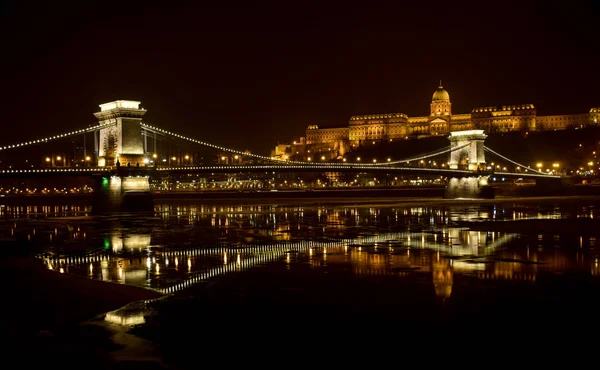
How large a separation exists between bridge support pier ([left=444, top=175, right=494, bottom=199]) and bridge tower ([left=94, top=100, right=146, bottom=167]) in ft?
114

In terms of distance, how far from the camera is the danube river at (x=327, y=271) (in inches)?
446

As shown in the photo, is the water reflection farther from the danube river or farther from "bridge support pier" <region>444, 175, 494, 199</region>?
"bridge support pier" <region>444, 175, 494, 199</region>

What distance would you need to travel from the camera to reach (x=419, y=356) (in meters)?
9.02

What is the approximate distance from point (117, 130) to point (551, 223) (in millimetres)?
27993

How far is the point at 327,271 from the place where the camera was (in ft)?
52.5

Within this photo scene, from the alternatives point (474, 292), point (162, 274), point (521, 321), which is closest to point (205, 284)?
point (162, 274)

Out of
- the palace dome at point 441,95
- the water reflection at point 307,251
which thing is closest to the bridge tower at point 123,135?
the water reflection at point 307,251

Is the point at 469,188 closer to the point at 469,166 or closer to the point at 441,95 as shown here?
the point at 469,166

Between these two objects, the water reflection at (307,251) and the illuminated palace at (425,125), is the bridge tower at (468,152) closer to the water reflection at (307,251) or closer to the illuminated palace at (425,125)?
the water reflection at (307,251)

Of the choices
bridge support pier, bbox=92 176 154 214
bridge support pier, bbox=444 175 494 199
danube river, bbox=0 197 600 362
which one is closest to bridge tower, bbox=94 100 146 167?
bridge support pier, bbox=92 176 154 214

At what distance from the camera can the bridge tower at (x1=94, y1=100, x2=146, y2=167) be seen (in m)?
43.7

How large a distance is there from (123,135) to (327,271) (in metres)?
Answer: 30.8

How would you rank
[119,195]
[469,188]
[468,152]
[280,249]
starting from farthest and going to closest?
[468,152]
[469,188]
[119,195]
[280,249]

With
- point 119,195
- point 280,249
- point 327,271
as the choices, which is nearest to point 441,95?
point 119,195
